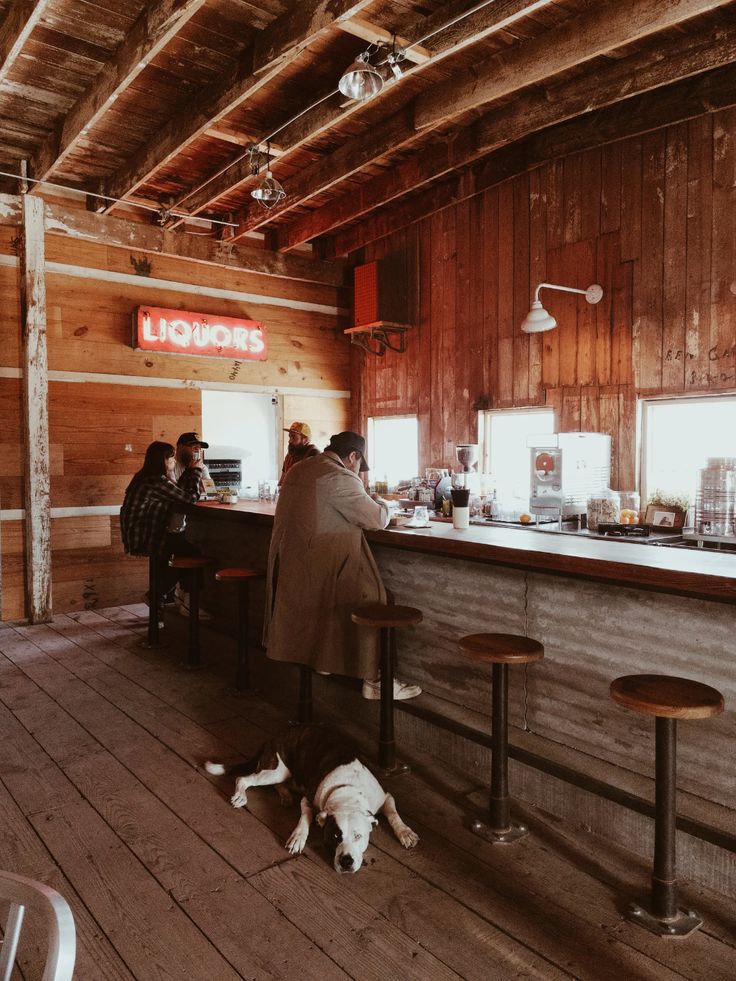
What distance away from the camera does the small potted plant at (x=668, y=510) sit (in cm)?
454

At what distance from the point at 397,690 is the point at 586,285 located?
4.06 metres

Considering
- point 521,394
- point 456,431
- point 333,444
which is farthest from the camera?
point 456,431

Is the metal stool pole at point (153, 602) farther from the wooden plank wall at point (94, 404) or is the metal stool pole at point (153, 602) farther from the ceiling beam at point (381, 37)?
the ceiling beam at point (381, 37)

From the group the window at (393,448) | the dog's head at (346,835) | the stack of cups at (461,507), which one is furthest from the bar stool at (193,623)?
the window at (393,448)

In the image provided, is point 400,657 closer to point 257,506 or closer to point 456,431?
point 257,506

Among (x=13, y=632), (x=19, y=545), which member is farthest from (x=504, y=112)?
(x=13, y=632)

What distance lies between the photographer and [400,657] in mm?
3977

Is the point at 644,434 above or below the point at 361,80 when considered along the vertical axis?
below

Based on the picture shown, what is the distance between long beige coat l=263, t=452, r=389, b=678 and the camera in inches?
145

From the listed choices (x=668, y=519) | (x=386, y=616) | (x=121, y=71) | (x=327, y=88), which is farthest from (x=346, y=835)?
(x=327, y=88)

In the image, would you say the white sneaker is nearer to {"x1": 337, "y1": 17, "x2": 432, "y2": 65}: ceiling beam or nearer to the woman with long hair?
the woman with long hair

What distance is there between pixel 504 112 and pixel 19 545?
18.6 feet

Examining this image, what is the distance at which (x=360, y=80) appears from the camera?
11.8 feet

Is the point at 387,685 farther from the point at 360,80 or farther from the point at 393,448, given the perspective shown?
the point at 393,448
